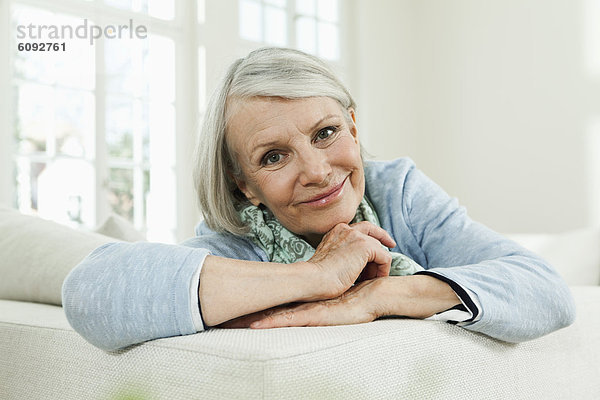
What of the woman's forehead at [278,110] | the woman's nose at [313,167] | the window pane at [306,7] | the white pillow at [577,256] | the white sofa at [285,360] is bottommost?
the white pillow at [577,256]

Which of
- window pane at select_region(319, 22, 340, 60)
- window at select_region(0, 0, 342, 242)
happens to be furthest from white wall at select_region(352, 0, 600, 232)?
window at select_region(0, 0, 342, 242)

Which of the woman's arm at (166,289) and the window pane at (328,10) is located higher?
the window pane at (328,10)

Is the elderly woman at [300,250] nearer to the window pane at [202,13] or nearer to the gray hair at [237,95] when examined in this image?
the gray hair at [237,95]

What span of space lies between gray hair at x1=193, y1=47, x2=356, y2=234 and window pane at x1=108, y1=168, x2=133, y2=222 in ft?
9.68

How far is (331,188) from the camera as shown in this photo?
1.29 meters

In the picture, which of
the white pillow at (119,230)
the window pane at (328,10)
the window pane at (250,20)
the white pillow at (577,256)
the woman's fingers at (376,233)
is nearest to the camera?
the woman's fingers at (376,233)

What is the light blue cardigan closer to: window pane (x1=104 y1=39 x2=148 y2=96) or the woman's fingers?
the woman's fingers

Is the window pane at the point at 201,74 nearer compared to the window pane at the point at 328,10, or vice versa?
the window pane at the point at 201,74

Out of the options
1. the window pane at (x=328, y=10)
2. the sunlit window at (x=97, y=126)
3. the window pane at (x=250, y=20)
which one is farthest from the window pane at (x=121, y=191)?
the window pane at (x=328, y=10)

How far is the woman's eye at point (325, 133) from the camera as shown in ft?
4.27

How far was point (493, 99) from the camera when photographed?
5512 mm

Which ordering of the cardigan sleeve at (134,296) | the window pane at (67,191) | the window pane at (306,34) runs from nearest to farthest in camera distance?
the cardigan sleeve at (134,296) → the window pane at (67,191) → the window pane at (306,34)

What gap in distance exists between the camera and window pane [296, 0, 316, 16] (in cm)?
530

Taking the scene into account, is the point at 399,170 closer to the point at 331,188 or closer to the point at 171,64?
the point at 331,188
